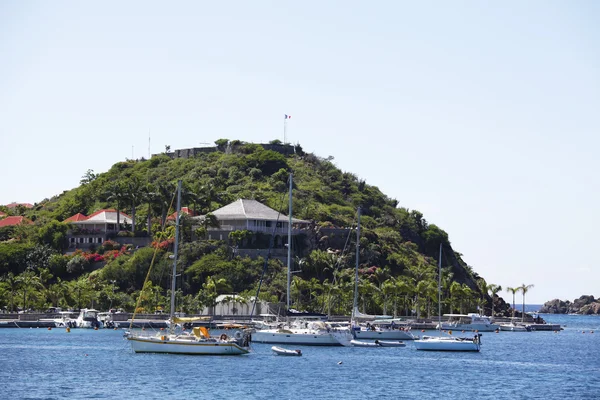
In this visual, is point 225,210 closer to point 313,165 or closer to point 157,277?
point 157,277

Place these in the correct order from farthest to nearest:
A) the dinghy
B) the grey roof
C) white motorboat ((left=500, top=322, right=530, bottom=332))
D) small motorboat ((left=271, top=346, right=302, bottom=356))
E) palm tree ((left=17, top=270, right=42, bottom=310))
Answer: white motorboat ((left=500, top=322, right=530, bottom=332)) → the grey roof → palm tree ((left=17, top=270, right=42, bottom=310)) → the dinghy → small motorboat ((left=271, top=346, right=302, bottom=356))

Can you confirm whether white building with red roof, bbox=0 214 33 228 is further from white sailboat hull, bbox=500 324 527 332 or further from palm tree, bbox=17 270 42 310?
white sailboat hull, bbox=500 324 527 332

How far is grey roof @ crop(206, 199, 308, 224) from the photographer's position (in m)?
143

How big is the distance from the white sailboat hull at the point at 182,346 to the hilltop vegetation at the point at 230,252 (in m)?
30.7

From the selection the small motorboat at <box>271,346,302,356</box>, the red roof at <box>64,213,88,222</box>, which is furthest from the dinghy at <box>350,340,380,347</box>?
the red roof at <box>64,213,88,222</box>

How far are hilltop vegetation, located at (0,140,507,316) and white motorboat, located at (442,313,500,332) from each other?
4.18 meters

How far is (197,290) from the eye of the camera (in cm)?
13275

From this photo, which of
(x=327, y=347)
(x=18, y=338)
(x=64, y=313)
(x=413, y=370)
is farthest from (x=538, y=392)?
(x=64, y=313)

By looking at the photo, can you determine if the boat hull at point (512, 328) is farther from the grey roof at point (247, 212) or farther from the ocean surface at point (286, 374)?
the ocean surface at point (286, 374)

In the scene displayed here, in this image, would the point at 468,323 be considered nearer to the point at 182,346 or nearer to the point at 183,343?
the point at 182,346

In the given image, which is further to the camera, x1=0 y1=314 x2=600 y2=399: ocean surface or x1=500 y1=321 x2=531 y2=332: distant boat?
x1=500 y1=321 x2=531 y2=332: distant boat

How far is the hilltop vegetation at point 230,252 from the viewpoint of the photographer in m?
128

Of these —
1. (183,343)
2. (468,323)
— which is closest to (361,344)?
(183,343)

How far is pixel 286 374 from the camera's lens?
7012 cm
